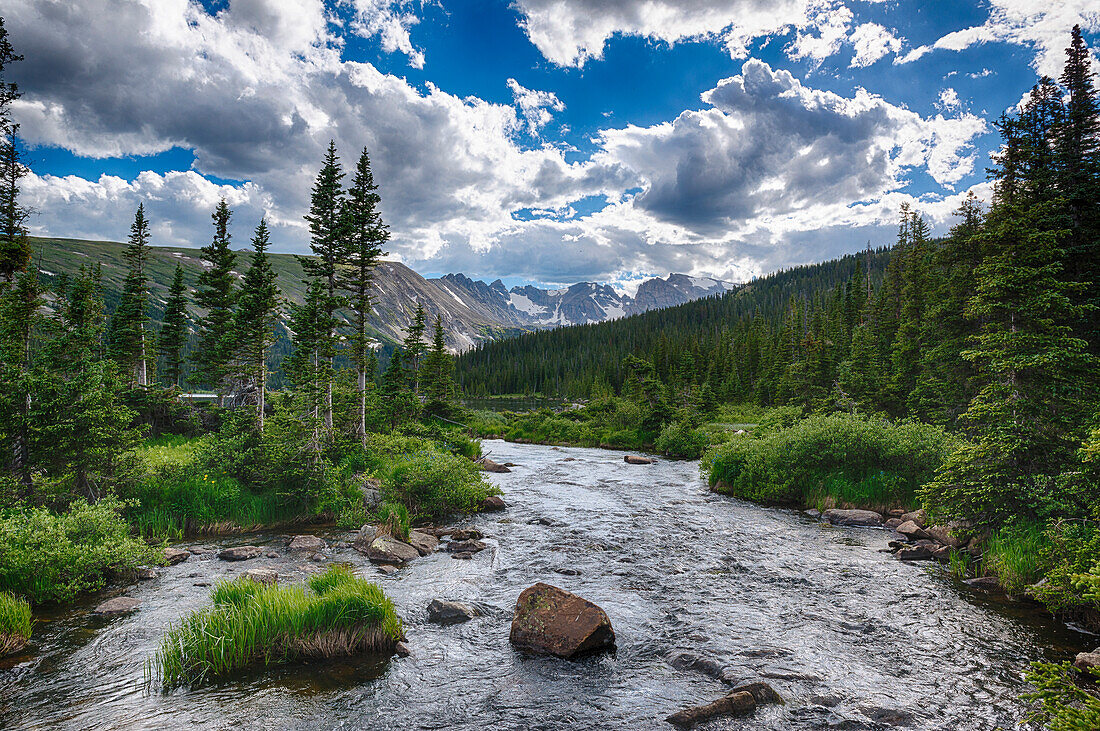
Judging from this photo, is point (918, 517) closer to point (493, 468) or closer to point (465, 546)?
point (465, 546)

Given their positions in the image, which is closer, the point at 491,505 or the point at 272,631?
the point at 272,631

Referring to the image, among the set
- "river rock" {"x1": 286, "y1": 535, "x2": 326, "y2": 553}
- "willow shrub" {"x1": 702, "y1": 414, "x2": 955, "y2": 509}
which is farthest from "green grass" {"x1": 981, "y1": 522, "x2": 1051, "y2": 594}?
"river rock" {"x1": 286, "y1": 535, "x2": 326, "y2": 553}

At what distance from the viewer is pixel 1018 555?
12219mm

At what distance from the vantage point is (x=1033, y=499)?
12.6 m

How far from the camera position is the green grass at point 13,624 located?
8930 millimetres

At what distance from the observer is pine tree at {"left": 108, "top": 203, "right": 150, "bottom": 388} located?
39062 millimetres

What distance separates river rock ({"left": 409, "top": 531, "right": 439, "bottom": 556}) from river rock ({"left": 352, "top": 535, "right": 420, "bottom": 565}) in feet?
0.91

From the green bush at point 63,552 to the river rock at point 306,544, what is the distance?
3.73m

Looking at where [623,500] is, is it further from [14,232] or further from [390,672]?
[14,232]

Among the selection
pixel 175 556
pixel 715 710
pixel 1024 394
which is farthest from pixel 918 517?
pixel 175 556

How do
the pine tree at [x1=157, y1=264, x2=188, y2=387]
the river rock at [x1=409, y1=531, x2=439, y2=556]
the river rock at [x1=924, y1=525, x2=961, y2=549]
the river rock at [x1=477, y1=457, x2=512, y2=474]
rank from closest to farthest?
1. the river rock at [x1=924, y1=525, x2=961, y2=549]
2. the river rock at [x1=409, y1=531, x2=439, y2=556]
3. the river rock at [x1=477, y1=457, x2=512, y2=474]
4. the pine tree at [x1=157, y1=264, x2=188, y2=387]

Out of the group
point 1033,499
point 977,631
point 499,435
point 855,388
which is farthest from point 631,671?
point 499,435

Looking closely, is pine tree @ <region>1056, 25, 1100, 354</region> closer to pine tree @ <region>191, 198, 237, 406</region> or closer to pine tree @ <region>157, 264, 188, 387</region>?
pine tree @ <region>191, 198, 237, 406</region>

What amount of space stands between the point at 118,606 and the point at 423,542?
820 cm
